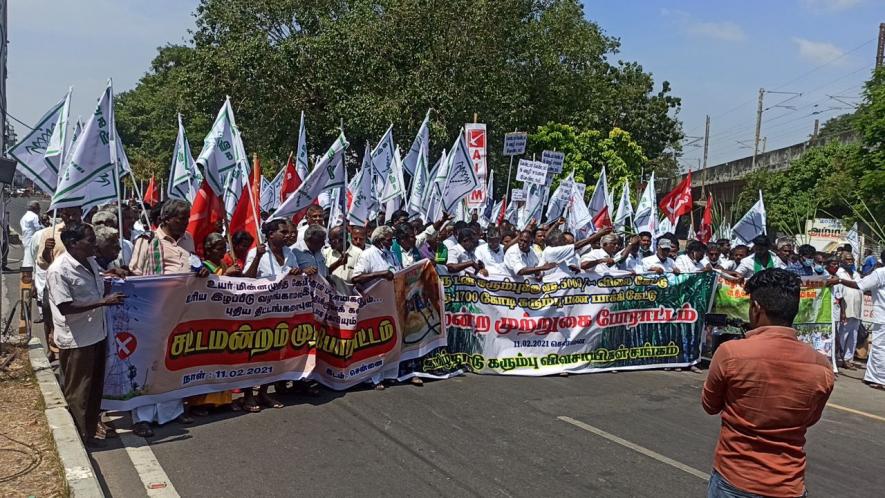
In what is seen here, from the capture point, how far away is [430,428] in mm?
6535

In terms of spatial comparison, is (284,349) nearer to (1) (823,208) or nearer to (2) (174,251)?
(2) (174,251)

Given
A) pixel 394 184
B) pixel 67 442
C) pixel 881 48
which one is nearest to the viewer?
pixel 67 442

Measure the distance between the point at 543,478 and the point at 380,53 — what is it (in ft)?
68.6

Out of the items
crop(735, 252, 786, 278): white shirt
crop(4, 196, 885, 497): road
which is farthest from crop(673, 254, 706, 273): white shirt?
crop(4, 196, 885, 497): road

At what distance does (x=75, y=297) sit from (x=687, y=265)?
26.5ft

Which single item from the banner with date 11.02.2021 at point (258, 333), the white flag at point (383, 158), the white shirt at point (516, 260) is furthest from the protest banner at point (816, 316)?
the white flag at point (383, 158)

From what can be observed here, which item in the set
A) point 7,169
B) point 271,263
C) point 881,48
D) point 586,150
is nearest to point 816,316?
point 271,263

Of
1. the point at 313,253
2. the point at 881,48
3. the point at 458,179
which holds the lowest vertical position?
the point at 313,253

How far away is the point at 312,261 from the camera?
303 inches

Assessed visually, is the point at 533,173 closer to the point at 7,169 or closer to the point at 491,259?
the point at 491,259

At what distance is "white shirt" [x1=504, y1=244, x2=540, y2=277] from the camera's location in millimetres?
9641

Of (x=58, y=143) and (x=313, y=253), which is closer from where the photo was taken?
(x=313, y=253)

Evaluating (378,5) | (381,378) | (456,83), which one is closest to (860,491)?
(381,378)

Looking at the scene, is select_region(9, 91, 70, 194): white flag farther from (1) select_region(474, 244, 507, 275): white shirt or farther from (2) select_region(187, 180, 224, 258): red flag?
(1) select_region(474, 244, 507, 275): white shirt
